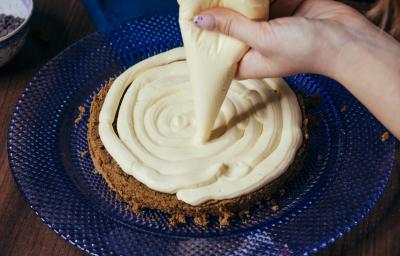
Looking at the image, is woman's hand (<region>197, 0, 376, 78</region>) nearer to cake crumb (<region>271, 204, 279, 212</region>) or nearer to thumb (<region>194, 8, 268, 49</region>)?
thumb (<region>194, 8, 268, 49</region>)

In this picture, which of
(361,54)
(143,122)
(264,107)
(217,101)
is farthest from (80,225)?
(361,54)

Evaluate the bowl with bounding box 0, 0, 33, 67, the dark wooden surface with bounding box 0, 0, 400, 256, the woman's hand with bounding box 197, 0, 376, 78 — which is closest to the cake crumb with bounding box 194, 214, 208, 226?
the dark wooden surface with bounding box 0, 0, 400, 256

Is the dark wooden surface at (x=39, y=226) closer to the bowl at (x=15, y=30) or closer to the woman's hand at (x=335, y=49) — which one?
the bowl at (x=15, y=30)

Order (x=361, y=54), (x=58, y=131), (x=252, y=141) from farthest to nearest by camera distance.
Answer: (x=58, y=131)
(x=252, y=141)
(x=361, y=54)

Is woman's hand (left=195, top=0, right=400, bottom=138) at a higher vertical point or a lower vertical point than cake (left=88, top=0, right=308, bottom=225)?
higher

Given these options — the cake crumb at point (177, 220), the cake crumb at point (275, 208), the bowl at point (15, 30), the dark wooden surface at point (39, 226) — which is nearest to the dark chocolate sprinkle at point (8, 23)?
the bowl at point (15, 30)

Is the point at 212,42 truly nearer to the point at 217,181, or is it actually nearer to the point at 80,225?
the point at 217,181

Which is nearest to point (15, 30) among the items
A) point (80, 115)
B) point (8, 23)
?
point (8, 23)
